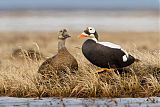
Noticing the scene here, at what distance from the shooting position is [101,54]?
12.2 m

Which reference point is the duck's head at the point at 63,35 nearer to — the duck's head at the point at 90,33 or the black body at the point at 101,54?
the duck's head at the point at 90,33

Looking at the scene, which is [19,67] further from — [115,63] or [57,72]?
[115,63]

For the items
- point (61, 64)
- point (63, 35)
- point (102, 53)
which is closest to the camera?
point (102, 53)

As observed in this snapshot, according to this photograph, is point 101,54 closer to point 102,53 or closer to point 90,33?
point 102,53

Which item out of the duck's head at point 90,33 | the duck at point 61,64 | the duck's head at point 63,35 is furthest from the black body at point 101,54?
the duck's head at point 63,35

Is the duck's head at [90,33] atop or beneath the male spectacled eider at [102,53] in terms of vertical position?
atop

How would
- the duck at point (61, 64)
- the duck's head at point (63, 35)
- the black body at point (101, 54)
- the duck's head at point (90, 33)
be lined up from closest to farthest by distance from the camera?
the black body at point (101, 54), the duck's head at point (90, 33), the duck at point (61, 64), the duck's head at point (63, 35)

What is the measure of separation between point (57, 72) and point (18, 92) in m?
0.77

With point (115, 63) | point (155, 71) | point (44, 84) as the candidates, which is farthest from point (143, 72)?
point (44, 84)

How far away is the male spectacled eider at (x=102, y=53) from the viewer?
12.2 metres

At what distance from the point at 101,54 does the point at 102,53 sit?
28 millimetres

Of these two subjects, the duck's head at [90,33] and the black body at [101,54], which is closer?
the black body at [101,54]

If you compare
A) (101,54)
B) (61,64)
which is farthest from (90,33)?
(61,64)

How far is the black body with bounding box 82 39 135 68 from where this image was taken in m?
12.2
